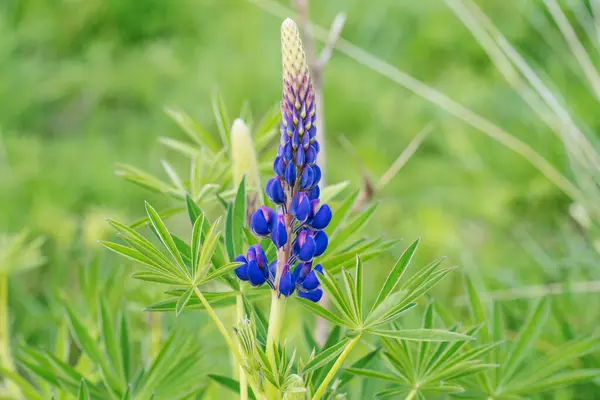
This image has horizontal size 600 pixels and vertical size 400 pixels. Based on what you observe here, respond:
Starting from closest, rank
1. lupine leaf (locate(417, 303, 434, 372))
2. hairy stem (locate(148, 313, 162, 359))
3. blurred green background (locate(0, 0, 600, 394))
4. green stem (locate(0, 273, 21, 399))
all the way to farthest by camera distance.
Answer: lupine leaf (locate(417, 303, 434, 372)) → green stem (locate(0, 273, 21, 399)) → hairy stem (locate(148, 313, 162, 359)) → blurred green background (locate(0, 0, 600, 394))

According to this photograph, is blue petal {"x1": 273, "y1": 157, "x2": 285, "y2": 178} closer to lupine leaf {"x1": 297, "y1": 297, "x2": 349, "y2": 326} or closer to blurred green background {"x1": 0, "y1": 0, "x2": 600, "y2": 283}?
lupine leaf {"x1": 297, "y1": 297, "x2": 349, "y2": 326}

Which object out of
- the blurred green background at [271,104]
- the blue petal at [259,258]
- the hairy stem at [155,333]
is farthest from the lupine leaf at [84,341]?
the blurred green background at [271,104]

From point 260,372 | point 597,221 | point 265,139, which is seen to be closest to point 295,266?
point 260,372

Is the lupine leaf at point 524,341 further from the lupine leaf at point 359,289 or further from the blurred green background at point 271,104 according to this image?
the blurred green background at point 271,104

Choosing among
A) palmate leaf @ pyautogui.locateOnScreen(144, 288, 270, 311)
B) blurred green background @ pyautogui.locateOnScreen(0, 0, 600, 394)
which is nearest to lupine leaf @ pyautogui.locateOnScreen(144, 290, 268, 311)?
palmate leaf @ pyautogui.locateOnScreen(144, 288, 270, 311)

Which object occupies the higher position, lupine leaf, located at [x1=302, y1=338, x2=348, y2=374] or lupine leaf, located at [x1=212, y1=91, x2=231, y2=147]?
lupine leaf, located at [x1=212, y1=91, x2=231, y2=147]

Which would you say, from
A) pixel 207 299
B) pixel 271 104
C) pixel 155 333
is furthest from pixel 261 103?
pixel 207 299
